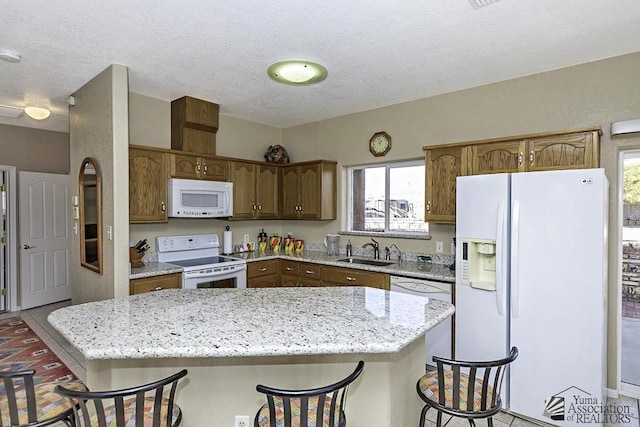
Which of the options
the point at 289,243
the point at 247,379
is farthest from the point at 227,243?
the point at 247,379

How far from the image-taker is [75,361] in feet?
11.2

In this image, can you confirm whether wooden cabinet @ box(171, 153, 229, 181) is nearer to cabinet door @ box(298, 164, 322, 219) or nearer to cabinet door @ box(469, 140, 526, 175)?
cabinet door @ box(298, 164, 322, 219)

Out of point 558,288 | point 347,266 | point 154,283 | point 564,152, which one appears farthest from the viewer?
point 347,266

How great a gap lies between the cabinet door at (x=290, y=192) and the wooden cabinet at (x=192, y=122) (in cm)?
114

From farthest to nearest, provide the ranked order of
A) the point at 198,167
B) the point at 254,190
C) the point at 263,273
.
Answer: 1. the point at 254,190
2. the point at 263,273
3. the point at 198,167

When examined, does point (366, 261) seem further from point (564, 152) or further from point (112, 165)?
point (112, 165)

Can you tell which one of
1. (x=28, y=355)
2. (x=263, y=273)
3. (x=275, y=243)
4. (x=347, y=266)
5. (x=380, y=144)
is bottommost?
(x=28, y=355)

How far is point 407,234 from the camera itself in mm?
4094

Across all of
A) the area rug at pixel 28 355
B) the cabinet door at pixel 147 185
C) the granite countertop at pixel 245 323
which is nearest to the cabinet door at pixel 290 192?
the cabinet door at pixel 147 185

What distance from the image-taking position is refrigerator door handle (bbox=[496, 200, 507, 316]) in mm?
2627

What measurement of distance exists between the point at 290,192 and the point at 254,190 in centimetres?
51

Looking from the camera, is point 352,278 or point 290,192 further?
point 290,192

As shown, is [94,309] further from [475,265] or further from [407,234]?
[407,234]

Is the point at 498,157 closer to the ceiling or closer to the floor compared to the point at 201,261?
closer to the ceiling
